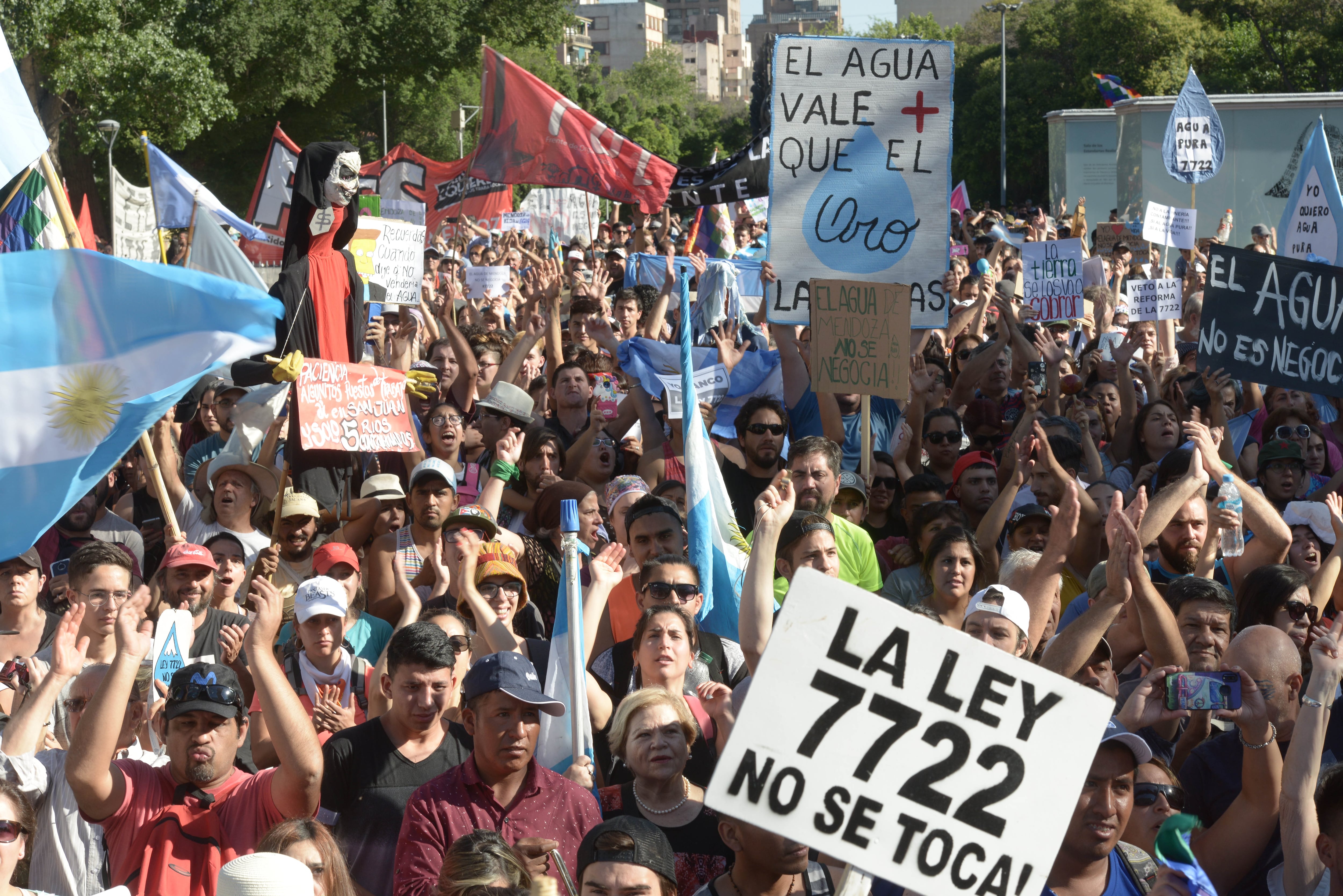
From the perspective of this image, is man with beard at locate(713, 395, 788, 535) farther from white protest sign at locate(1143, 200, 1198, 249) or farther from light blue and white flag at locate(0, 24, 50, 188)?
white protest sign at locate(1143, 200, 1198, 249)

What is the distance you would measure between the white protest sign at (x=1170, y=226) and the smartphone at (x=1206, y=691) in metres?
10.4

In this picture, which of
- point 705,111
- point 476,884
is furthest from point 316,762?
point 705,111

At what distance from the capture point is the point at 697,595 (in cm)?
531

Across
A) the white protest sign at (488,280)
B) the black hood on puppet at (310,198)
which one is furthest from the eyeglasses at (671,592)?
the white protest sign at (488,280)

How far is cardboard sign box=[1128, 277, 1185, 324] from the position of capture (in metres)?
10.2

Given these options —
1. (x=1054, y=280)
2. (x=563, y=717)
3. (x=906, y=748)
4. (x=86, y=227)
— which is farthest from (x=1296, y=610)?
(x=86, y=227)

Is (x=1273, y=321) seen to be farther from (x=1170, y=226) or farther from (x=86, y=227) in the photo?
(x=86, y=227)

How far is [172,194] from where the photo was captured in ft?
40.2

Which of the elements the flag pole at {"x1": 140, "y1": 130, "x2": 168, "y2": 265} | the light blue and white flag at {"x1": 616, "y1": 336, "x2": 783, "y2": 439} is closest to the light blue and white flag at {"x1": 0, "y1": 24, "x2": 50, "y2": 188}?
the light blue and white flag at {"x1": 616, "y1": 336, "x2": 783, "y2": 439}

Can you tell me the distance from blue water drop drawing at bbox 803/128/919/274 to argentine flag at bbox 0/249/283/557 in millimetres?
3642

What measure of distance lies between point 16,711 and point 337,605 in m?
1.17

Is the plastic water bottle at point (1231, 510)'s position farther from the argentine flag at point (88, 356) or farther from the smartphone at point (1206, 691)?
the argentine flag at point (88, 356)

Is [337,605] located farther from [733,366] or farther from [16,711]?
[733,366]

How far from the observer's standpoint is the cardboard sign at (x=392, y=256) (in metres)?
10.4
